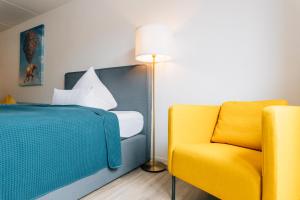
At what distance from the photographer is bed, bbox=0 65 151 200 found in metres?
1.28

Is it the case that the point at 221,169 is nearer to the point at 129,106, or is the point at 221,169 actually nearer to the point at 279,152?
the point at 279,152

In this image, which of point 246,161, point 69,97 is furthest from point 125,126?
point 246,161

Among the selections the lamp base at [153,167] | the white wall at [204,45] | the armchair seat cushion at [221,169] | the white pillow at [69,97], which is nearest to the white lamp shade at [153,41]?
the white wall at [204,45]

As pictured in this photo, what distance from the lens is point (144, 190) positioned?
147cm

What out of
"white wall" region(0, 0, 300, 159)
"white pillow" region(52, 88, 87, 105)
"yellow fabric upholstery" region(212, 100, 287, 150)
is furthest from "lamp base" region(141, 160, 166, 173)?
"white pillow" region(52, 88, 87, 105)

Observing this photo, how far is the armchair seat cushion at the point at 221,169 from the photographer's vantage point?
870 mm

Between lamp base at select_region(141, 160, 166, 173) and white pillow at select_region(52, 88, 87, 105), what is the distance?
928 millimetres

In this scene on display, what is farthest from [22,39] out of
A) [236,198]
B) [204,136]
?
[236,198]

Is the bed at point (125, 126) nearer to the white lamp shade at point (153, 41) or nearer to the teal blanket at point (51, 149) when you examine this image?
the teal blanket at point (51, 149)

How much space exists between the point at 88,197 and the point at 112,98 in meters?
1.10

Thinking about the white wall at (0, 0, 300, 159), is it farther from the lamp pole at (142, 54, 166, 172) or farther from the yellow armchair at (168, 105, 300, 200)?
the yellow armchair at (168, 105, 300, 200)

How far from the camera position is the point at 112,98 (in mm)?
2197

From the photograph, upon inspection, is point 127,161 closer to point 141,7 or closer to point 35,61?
point 141,7

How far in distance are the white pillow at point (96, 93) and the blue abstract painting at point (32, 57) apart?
63.1 inches
